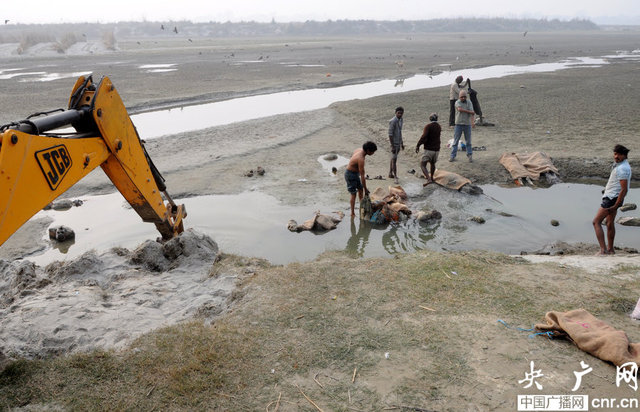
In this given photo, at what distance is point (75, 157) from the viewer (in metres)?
4.12

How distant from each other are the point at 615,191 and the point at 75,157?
24.5 feet

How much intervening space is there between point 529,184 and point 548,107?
934 cm

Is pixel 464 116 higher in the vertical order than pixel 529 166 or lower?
higher

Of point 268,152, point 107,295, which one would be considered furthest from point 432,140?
point 107,295

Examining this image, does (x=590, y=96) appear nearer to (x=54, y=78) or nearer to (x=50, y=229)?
(x=50, y=229)

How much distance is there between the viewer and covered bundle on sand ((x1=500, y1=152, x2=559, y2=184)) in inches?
425

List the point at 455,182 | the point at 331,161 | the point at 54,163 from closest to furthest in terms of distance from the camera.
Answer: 1. the point at 54,163
2. the point at 455,182
3. the point at 331,161

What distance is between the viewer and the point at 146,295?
5.87m

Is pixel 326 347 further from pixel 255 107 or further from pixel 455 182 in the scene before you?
pixel 255 107

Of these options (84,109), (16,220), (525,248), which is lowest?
(525,248)

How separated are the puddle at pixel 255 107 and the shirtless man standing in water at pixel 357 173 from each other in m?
9.55

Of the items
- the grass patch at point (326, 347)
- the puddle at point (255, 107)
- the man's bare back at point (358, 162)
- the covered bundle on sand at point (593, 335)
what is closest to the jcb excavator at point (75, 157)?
the grass patch at point (326, 347)

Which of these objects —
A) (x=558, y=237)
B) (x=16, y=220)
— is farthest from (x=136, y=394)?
(x=558, y=237)

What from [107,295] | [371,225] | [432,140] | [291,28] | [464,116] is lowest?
[371,225]
